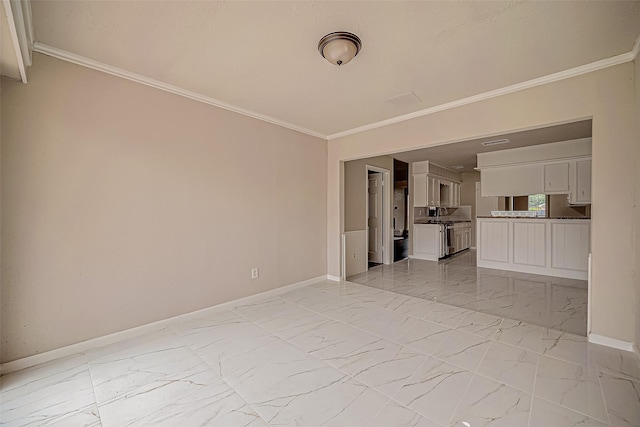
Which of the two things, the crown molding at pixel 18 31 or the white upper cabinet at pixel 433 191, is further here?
the white upper cabinet at pixel 433 191

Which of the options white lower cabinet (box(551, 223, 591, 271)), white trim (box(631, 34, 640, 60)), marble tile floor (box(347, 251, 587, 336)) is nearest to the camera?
white trim (box(631, 34, 640, 60))

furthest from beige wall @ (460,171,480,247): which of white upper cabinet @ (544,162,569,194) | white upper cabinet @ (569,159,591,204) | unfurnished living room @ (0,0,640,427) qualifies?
unfurnished living room @ (0,0,640,427)

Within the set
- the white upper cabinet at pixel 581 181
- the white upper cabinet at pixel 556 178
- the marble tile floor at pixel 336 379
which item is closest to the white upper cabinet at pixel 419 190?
the white upper cabinet at pixel 556 178

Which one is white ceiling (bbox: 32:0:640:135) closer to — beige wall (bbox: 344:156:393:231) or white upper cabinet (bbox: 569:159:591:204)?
beige wall (bbox: 344:156:393:231)

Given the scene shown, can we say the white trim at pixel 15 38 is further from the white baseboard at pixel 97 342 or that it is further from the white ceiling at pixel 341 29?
the white baseboard at pixel 97 342

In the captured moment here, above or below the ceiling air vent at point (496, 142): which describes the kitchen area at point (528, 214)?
below

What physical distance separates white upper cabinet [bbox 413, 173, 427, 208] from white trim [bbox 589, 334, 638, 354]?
14.7 feet

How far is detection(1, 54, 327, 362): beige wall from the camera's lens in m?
2.08

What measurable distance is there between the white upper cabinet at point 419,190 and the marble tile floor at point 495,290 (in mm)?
1620

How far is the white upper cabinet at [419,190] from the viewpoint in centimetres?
670

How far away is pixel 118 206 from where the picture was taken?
251 centimetres

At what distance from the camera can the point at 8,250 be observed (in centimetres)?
202

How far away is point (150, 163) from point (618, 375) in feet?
14.1

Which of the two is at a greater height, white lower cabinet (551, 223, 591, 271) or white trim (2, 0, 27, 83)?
white trim (2, 0, 27, 83)
